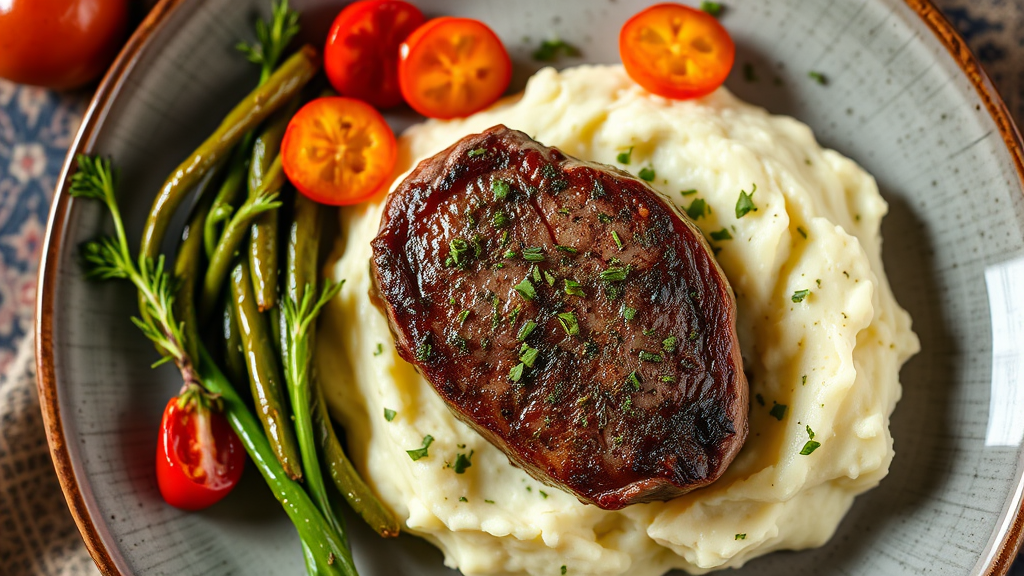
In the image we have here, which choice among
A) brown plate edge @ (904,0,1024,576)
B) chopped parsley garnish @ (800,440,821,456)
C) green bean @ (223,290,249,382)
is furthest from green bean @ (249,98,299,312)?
brown plate edge @ (904,0,1024,576)

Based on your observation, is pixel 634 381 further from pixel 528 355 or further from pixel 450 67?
pixel 450 67

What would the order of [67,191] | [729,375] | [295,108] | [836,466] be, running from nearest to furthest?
1. [729,375]
2. [836,466]
3. [67,191]
4. [295,108]

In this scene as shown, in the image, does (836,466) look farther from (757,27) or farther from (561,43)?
(561,43)

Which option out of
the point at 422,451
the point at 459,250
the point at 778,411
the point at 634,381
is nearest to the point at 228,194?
the point at 459,250

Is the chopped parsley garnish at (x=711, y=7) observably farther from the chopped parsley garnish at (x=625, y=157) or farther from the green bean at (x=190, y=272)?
the green bean at (x=190, y=272)

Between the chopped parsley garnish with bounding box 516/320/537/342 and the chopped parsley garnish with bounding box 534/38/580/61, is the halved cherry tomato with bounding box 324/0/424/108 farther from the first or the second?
the chopped parsley garnish with bounding box 516/320/537/342

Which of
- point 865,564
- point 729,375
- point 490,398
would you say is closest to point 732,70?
point 729,375

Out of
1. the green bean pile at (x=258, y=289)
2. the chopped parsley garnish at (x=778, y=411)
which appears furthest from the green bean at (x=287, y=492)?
the chopped parsley garnish at (x=778, y=411)
